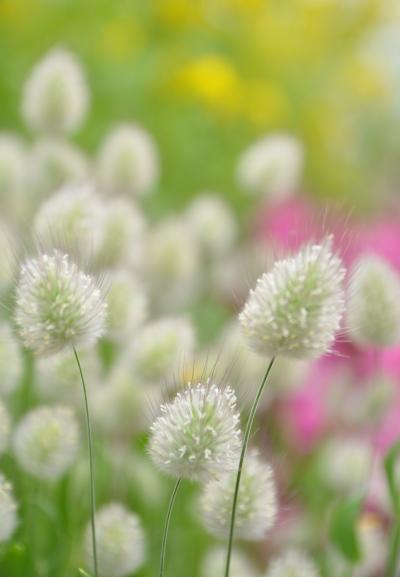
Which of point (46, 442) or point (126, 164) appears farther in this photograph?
point (126, 164)

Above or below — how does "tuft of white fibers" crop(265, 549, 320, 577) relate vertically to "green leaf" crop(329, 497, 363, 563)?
below

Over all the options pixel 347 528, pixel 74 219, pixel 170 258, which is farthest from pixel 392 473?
pixel 170 258

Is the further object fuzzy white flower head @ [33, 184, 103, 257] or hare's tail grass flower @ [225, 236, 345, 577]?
fuzzy white flower head @ [33, 184, 103, 257]

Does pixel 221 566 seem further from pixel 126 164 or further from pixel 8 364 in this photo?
pixel 126 164

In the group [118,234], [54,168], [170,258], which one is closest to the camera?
[118,234]

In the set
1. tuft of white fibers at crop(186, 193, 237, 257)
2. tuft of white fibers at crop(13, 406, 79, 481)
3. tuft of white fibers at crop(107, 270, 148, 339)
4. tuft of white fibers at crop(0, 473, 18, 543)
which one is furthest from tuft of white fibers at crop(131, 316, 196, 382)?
tuft of white fibers at crop(186, 193, 237, 257)

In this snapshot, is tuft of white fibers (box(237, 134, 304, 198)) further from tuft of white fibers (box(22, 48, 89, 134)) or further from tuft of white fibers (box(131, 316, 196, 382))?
tuft of white fibers (box(131, 316, 196, 382))

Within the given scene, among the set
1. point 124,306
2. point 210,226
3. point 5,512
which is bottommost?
point 5,512
